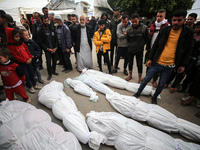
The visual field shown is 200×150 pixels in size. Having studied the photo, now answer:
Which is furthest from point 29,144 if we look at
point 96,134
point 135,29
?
point 135,29

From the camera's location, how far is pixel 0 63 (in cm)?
188

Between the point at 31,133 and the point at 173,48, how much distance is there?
8.87 ft

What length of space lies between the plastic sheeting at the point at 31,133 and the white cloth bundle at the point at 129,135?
1.38 ft

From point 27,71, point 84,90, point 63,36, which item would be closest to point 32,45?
point 27,71

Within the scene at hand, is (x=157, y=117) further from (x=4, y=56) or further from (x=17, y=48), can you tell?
(x=17, y=48)

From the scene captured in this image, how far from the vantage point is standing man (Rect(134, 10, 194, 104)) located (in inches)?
69.8

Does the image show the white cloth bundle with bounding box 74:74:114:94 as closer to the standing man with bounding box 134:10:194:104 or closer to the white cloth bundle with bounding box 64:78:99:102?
the white cloth bundle with bounding box 64:78:99:102

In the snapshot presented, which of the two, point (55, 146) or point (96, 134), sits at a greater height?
point (55, 146)

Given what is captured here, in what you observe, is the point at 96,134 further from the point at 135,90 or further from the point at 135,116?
the point at 135,90

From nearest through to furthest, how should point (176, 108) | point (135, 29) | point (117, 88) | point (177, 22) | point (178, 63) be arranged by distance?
1. point (177, 22)
2. point (178, 63)
3. point (176, 108)
4. point (135, 29)
5. point (117, 88)

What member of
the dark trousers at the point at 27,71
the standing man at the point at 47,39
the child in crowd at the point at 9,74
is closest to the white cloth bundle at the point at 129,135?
the child in crowd at the point at 9,74

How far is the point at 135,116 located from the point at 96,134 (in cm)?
83

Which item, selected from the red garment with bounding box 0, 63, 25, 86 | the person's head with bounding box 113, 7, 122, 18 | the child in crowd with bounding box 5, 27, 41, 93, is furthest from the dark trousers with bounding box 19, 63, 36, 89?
the person's head with bounding box 113, 7, 122, 18

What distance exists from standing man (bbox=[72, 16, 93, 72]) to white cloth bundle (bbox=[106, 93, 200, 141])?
88.4 inches
